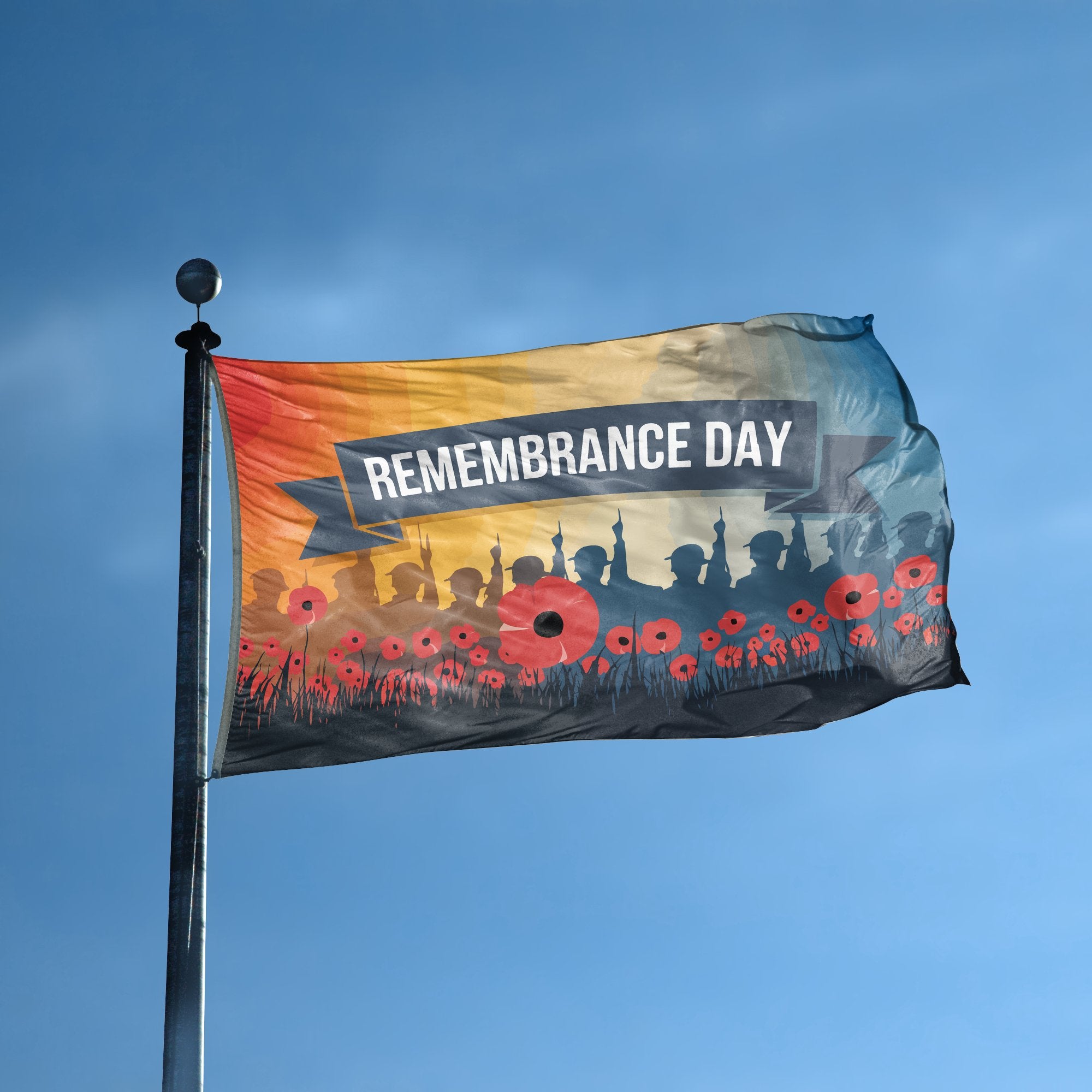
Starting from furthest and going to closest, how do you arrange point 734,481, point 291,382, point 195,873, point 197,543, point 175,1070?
point 734,481 < point 291,382 < point 197,543 < point 195,873 < point 175,1070

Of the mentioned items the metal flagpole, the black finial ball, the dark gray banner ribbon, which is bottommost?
the metal flagpole

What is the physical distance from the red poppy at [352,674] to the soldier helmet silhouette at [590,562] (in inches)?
88.6

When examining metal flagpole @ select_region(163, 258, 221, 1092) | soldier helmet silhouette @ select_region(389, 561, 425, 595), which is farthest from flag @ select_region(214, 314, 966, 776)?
metal flagpole @ select_region(163, 258, 221, 1092)

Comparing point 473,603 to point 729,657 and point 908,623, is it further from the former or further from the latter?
point 908,623

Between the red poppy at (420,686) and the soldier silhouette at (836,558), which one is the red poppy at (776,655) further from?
the red poppy at (420,686)

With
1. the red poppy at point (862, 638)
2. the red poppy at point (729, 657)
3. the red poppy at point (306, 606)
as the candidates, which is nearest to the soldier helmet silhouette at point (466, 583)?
the red poppy at point (306, 606)

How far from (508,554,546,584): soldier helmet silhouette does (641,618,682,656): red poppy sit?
39.7 inches

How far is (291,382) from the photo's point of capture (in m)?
12.8

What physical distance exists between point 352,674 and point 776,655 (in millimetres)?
3705

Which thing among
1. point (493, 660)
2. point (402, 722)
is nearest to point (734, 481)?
point (493, 660)

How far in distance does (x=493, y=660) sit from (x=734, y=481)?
9.71 ft

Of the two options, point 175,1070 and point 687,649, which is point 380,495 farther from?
point 175,1070

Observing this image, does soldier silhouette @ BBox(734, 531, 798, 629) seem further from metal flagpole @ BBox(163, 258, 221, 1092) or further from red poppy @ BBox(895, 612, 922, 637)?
metal flagpole @ BBox(163, 258, 221, 1092)

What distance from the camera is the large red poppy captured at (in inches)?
Answer: 498
